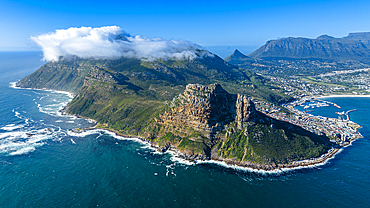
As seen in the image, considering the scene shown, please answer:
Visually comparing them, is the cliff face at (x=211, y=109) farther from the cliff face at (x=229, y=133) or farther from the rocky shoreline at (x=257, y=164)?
the rocky shoreline at (x=257, y=164)

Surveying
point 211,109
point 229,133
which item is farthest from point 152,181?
point 211,109

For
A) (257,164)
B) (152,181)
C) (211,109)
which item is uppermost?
(211,109)

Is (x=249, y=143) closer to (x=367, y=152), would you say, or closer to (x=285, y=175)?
(x=285, y=175)

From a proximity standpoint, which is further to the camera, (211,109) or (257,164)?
(211,109)

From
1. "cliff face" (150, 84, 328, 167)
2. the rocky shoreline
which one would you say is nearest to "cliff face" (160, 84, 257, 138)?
"cliff face" (150, 84, 328, 167)

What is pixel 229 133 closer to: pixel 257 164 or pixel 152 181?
pixel 257 164

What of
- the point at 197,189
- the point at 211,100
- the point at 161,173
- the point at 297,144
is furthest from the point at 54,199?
the point at 297,144

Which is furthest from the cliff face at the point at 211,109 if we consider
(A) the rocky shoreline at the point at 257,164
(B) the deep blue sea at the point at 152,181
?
(B) the deep blue sea at the point at 152,181
